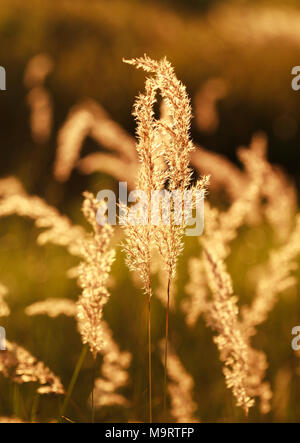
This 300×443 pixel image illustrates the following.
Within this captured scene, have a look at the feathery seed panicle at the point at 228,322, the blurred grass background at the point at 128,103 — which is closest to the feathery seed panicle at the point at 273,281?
the feathery seed panicle at the point at 228,322

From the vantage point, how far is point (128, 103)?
4895mm

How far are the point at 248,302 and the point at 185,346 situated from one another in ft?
1.67

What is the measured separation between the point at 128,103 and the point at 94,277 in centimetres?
384

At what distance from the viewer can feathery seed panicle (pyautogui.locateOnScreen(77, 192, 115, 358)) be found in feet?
3.87

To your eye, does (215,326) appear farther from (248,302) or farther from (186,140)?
(248,302)

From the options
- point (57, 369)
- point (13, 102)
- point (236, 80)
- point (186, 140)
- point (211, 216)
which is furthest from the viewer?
point (236, 80)

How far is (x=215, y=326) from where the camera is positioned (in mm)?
1352

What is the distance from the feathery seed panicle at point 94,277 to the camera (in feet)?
3.87

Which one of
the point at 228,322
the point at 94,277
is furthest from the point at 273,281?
the point at 94,277

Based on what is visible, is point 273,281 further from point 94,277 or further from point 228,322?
point 94,277

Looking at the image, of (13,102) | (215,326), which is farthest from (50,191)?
(13,102)

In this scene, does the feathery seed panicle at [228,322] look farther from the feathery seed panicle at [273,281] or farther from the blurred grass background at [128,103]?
the blurred grass background at [128,103]

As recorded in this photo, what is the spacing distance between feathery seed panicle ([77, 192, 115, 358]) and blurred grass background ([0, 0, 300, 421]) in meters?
0.91

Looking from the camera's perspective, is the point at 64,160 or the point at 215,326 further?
the point at 64,160
